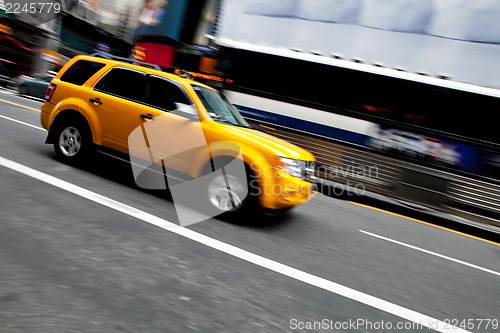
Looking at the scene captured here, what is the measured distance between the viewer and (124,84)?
5.93m

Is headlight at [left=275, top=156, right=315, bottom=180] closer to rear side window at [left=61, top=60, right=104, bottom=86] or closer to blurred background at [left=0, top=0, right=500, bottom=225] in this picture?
rear side window at [left=61, top=60, right=104, bottom=86]

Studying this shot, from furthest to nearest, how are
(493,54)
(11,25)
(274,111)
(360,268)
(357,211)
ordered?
(11,25) → (274,111) → (493,54) → (357,211) → (360,268)

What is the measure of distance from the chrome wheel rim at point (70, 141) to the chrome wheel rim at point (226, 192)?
8.00ft

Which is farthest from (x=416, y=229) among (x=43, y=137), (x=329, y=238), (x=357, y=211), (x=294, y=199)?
(x=43, y=137)

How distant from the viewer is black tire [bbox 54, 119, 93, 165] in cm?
603

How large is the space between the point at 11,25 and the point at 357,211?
25.2 metres

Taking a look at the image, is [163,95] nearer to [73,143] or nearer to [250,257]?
[73,143]

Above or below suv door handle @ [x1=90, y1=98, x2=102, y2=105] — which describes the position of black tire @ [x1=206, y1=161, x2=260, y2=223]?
below

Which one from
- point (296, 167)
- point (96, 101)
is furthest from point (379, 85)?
point (96, 101)

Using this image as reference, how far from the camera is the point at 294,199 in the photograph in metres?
5.18

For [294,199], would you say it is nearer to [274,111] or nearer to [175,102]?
[175,102]

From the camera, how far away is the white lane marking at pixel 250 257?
3.42 meters

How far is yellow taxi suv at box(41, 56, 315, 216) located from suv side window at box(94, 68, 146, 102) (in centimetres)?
2

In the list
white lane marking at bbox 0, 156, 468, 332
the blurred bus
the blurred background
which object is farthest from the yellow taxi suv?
the blurred bus
